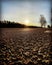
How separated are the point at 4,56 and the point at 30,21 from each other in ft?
1.74

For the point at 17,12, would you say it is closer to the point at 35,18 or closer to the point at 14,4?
the point at 14,4

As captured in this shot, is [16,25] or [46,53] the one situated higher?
[16,25]

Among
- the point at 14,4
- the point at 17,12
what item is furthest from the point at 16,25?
the point at 14,4

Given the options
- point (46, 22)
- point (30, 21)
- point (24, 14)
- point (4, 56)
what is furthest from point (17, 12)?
point (4, 56)

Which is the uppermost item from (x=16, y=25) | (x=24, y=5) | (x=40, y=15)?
(x=24, y=5)

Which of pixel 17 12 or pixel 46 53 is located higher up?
pixel 17 12

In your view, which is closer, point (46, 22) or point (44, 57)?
point (44, 57)

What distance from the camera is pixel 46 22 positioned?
137 centimetres

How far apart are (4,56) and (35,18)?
0.61 m

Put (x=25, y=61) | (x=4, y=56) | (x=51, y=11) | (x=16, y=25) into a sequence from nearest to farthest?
(x=25, y=61) < (x=4, y=56) < (x=51, y=11) < (x=16, y=25)

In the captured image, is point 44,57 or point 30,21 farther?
point 30,21

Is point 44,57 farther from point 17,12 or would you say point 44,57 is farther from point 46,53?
point 17,12

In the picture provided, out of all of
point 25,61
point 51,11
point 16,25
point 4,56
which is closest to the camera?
point 25,61

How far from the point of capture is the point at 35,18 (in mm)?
1402
